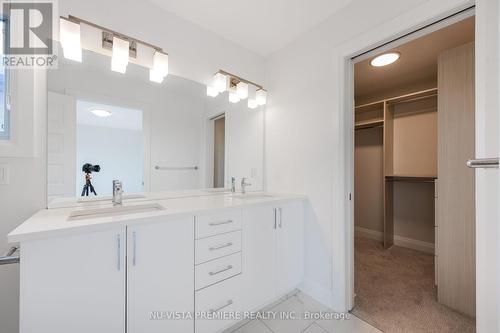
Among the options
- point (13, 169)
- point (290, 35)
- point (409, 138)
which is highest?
point (290, 35)

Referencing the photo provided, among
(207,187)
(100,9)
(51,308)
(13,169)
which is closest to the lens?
(51,308)

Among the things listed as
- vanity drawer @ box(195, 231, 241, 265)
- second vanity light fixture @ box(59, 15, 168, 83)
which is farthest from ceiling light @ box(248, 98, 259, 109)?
vanity drawer @ box(195, 231, 241, 265)

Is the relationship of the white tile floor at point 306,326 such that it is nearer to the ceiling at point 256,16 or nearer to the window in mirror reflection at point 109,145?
the window in mirror reflection at point 109,145

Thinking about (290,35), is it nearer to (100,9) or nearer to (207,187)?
(100,9)

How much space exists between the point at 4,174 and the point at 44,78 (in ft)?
1.95

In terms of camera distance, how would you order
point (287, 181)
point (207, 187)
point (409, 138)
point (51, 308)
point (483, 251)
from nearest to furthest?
point (51, 308) < point (483, 251) < point (207, 187) < point (287, 181) < point (409, 138)

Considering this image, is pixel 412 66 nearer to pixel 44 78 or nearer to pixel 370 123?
pixel 370 123

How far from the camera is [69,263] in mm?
862

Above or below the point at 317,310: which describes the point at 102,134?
above

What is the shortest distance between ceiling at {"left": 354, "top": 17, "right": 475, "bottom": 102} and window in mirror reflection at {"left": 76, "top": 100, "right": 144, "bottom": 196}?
2555 millimetres

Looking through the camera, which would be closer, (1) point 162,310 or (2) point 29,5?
(1) point 162,310

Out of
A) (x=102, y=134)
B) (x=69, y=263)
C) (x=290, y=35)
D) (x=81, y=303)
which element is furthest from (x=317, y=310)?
(x=290, y=35)

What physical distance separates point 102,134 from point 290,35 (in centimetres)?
186

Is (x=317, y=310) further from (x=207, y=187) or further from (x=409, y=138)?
(x=409, y=138)
